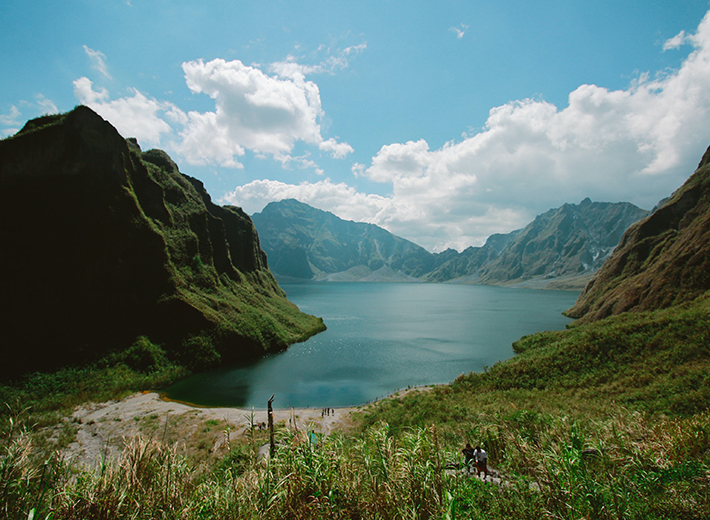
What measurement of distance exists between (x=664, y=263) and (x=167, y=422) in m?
76.7

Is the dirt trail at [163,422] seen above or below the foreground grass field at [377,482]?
below

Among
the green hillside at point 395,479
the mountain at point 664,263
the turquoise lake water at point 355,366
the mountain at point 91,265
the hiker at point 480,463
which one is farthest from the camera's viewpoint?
the mountain at point 664,263

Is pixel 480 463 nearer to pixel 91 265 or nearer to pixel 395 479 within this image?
pixel 395 479

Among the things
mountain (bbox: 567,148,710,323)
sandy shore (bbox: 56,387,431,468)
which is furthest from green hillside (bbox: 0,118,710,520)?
mountain (bbox: 567,148,710,323)

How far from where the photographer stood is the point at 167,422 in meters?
21.7

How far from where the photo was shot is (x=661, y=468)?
8.14 meters

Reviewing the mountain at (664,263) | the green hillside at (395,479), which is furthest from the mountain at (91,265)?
the mountain at (664,263)

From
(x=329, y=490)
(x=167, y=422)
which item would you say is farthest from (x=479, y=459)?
(x=167, y=422)

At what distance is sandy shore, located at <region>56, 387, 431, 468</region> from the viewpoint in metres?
22.9

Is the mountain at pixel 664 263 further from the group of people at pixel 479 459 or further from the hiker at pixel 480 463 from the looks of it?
the hiker at pixel 480 463

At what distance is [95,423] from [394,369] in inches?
1453

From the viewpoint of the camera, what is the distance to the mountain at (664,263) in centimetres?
4512

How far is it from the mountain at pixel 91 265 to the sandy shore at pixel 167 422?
12051 mm

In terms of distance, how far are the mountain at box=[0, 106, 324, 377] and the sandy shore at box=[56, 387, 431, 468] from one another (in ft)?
39.5
